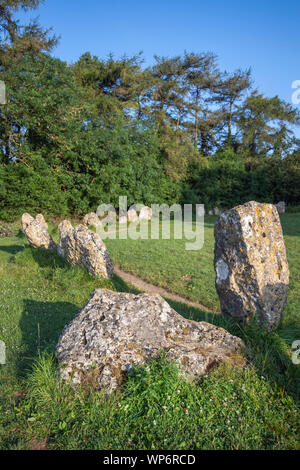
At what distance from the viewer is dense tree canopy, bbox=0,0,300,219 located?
17.4 metres

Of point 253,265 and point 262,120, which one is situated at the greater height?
point 262,120

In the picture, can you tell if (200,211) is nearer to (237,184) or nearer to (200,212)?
(200,212)

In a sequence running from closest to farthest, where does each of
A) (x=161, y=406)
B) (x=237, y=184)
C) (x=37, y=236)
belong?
(x=161, y=406), (x=37, y=236), (x=237, y=184)

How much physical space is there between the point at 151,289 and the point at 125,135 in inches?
675

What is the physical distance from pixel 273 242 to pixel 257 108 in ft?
118

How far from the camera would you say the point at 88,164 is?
64.2 ft

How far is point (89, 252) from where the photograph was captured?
24.2 feet

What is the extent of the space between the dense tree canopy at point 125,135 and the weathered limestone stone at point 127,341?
15.4m

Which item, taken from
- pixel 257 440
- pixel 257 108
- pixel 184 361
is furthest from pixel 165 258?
pixel 257 108

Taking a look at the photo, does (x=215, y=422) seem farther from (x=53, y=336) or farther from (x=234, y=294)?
(x=53, y=336)

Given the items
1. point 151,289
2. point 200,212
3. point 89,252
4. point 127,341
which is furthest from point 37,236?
point 200,212

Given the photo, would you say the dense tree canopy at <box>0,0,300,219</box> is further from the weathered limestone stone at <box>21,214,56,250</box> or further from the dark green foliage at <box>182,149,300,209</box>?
the weathered limestone stone at <box>21,214,56,250</box>

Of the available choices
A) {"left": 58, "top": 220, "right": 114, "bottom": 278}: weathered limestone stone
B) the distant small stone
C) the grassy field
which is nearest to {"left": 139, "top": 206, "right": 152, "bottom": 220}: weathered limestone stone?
the distant small stone

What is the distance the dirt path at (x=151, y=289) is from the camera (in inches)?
262
